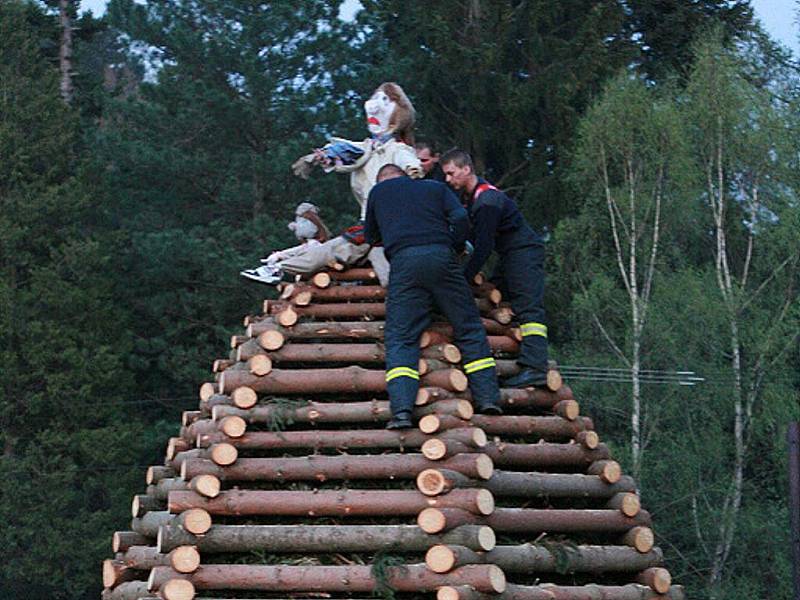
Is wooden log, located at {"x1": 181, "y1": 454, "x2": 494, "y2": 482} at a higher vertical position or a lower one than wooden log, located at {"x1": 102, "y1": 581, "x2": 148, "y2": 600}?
higher

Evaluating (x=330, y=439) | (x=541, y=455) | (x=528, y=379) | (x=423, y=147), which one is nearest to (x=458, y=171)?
(x=423, y=147)

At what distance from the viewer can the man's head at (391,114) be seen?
1258 centimetres

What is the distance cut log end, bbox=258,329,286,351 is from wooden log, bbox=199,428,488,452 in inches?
28.1

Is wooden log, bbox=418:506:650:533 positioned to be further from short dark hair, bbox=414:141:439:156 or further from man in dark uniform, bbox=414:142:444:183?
short dark hair, bbox=414:141:439:156

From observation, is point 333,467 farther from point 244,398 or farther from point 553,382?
point 553,382

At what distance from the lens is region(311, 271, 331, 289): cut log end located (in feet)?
39.0

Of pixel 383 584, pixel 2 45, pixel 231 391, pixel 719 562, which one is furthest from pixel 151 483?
pixel 2 45

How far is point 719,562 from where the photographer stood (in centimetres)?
2786

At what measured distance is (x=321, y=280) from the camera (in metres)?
11.9

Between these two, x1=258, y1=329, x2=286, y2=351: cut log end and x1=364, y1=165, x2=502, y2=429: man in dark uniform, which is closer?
x1=364, y1=165, x2=502, y2=429: man in dark uniform

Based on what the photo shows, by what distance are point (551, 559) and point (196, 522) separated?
244 cm

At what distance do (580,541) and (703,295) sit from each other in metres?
19.2

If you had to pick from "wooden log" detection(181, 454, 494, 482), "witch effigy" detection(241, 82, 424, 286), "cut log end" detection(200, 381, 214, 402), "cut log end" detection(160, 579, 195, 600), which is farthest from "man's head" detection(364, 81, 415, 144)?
"cut log end" detection(160, 579, 195, 600)

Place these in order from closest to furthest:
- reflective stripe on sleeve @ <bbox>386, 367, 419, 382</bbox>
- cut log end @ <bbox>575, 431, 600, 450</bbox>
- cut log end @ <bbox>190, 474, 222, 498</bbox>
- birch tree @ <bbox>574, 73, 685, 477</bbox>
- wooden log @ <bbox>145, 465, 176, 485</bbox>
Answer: cut log end @ <bbox>190, 474, 222, 498</bbox> < reflective stripe on sleeve @ <bbox>386, 367, 419, 382</bbox> < cut log end @ <bbox>575, 431, 600, 450</bbox> < wooden log @ <bbox>145, 465, 176, 485</bbox> < birch tree @ <bbox>574, 73, 685, 477</bbox>
